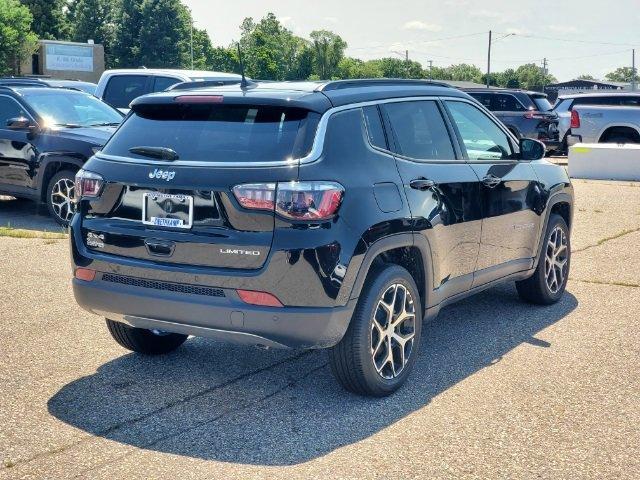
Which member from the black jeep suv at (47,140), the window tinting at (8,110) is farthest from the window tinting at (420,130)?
the window tinting at (8,110)

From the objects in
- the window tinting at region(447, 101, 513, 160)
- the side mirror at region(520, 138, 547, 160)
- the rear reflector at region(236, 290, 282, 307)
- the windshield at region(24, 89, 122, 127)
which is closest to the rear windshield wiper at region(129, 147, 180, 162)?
the rear reflector at region(236, 290, 282, 307)

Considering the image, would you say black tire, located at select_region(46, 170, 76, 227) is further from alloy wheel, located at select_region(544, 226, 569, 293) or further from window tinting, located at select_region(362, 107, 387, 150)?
window tinting, located at select_region(362, 107, 387, 150)

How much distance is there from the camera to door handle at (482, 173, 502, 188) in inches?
249

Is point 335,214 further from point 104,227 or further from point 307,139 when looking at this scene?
point 104,227

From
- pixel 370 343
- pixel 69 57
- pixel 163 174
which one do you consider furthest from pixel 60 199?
pixel 69 57

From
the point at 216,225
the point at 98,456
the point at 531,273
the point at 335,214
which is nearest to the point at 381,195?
the point at 335,214

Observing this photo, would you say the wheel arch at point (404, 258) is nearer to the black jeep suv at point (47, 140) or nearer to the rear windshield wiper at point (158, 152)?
the rear windshield wiper at point (158, 152)

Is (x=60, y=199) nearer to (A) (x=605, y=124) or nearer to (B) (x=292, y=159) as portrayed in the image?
(B) (x=292, y=159)

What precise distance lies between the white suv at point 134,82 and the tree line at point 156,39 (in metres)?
47.9

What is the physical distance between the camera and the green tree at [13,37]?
76.5 metres

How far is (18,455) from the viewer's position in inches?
172

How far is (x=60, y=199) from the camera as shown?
11688mm

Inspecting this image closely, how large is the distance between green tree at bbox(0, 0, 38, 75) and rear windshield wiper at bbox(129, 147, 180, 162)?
7653 centimetres

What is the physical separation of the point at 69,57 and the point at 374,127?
279 feet
